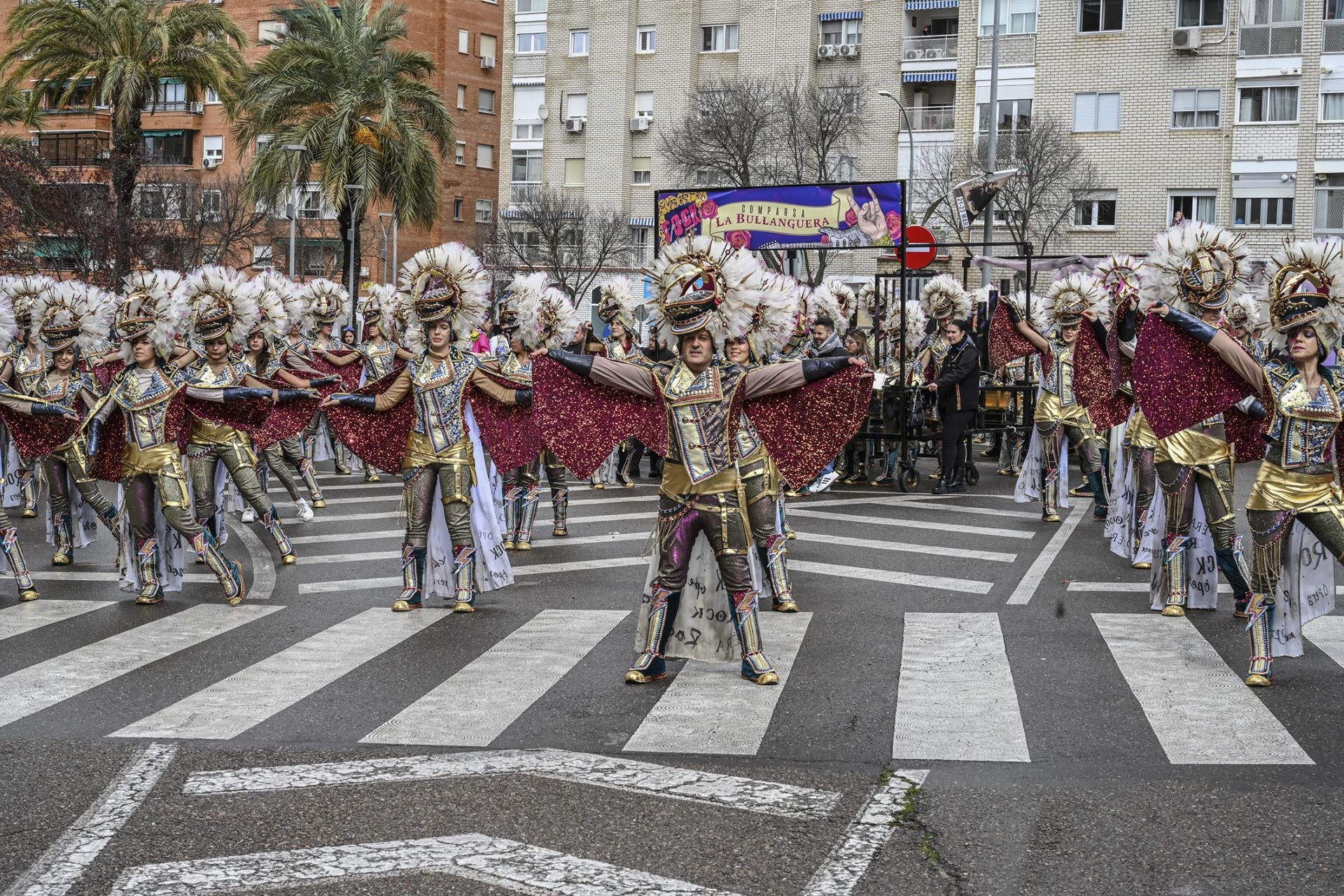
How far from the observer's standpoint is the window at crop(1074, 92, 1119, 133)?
48.3m

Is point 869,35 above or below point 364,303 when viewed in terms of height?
above

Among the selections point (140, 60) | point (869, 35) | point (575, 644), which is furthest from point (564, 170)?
point (575, 644)

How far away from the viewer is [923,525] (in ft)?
A: 49.3

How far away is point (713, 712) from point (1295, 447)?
10.8ft

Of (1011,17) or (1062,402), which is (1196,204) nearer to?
(1011,17)

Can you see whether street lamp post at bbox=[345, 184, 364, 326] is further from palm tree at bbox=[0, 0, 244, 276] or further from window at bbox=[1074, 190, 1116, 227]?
window at bbox=[1074, 190, 1116, 227]

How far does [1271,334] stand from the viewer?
8023 mm

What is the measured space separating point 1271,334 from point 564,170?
177 ft

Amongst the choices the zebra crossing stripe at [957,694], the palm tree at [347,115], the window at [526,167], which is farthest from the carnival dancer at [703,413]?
the window at [526,167]

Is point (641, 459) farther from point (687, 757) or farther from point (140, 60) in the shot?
point (140, 60)

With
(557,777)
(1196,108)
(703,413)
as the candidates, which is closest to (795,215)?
(703,413)

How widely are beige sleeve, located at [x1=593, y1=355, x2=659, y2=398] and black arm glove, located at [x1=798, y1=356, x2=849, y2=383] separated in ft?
2.66

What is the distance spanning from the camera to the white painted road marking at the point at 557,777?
5895 mm

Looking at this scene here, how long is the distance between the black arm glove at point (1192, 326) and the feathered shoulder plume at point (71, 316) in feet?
29.4
